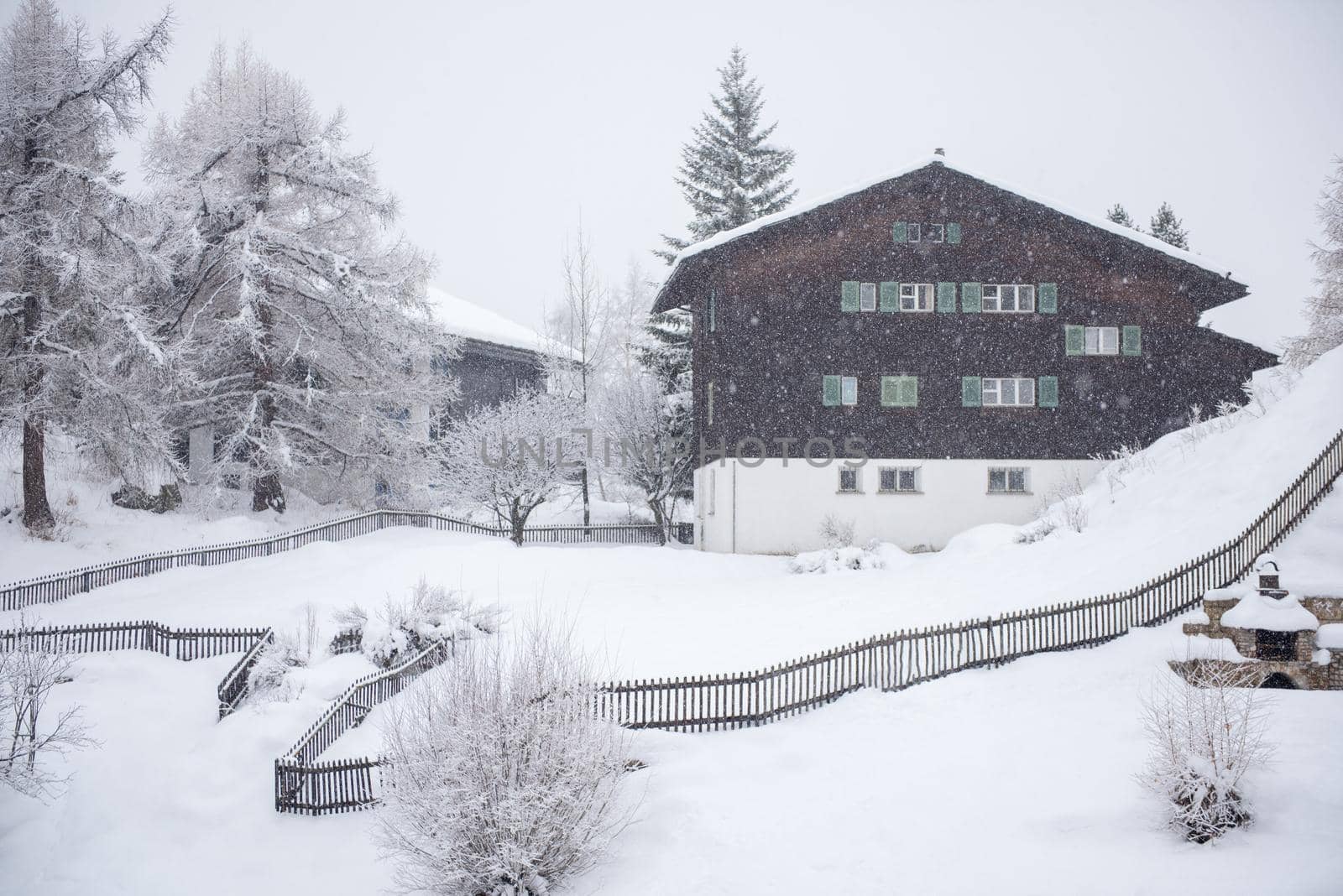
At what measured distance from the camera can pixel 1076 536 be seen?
22.0 meters

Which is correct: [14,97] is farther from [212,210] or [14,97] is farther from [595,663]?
[595,663]

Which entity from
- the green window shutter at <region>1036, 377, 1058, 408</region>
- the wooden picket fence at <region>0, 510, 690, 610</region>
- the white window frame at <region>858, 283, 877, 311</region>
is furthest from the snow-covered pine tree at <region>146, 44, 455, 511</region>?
the green window shutter at <region>1036, 377, 1058, 408</region>

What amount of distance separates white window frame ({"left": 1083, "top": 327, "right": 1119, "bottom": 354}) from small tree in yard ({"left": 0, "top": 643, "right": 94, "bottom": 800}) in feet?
91.8

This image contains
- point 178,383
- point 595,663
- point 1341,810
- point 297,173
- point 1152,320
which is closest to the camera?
point 1341,810

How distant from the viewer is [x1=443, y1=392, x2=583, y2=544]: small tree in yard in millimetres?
30547

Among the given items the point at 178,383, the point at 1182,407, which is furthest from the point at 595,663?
the point at 1182,407

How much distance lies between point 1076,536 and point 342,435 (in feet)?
67.2

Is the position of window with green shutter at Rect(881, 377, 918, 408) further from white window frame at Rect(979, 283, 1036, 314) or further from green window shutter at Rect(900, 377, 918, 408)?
white window frame at Rect(979, 283, 1036, 314)

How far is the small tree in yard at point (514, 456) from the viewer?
30547mm

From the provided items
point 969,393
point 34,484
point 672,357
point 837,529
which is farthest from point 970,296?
point 34,484

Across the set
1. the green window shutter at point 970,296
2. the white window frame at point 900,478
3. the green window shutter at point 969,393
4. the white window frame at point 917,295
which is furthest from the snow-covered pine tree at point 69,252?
the green window shutter at point 970,296

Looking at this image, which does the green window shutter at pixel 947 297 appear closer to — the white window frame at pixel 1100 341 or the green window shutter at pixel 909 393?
the green window shutter at pixel 909 393

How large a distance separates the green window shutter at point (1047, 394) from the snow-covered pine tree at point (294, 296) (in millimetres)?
18898

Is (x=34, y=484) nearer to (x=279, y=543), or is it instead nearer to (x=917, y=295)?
(x=279, y=543)
